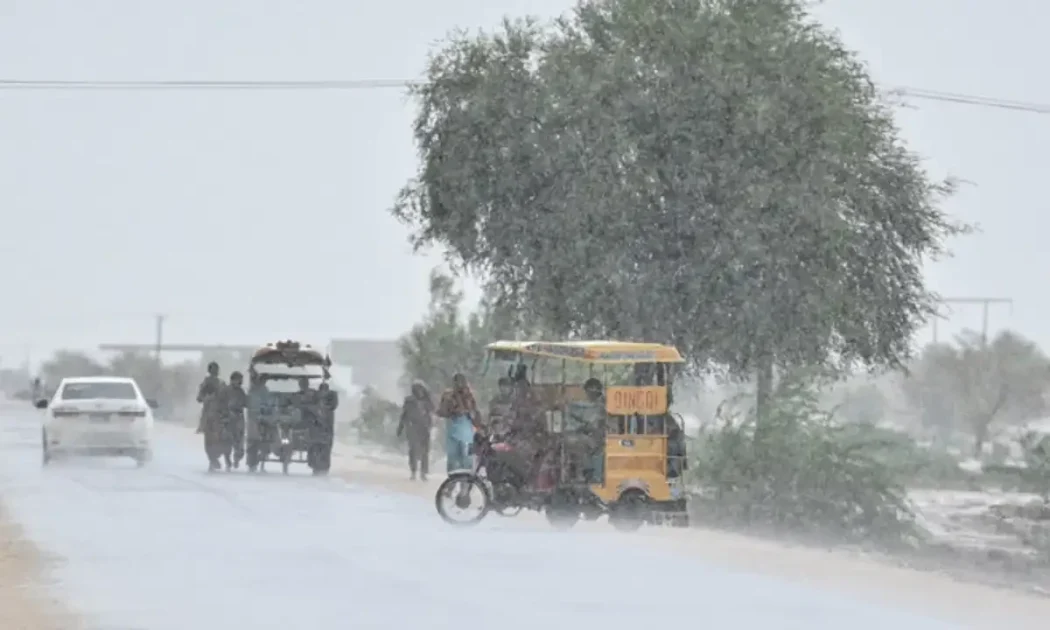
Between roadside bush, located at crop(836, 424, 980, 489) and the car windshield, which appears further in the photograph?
the car windshield

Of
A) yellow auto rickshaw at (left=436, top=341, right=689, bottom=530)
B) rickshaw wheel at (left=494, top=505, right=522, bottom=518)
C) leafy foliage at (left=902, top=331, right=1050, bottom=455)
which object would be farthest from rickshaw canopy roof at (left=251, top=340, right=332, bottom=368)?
leafy foliage at (left=902, top=331, right=1050, bottom=455)

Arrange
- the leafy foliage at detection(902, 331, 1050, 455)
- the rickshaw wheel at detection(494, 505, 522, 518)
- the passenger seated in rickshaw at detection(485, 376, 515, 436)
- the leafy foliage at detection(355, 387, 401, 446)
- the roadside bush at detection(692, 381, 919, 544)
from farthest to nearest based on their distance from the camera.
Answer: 1. the leafy foliage at detection(902, 331, 1050, 455)
2. the leafy foliage at detection(355, 387, 401, 446)
3. the roadside bush at detection(692, 381, 919, 544)
4. the passenger seated in rickshaw at detection(485, 376, 515, 436)
5. the rickshaw wheel at detection(494, 505, 522, 518)

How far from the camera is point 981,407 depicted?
119125mm

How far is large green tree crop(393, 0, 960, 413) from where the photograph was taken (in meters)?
39.8

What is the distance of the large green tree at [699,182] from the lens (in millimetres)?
39781

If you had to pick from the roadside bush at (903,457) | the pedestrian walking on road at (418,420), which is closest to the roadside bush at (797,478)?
the roadside bush at (903,457)

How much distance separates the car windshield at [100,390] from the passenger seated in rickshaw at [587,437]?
61.9 ft

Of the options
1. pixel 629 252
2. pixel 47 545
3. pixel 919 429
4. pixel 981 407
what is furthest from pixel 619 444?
pixel 919 429

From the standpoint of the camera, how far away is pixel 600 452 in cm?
2555

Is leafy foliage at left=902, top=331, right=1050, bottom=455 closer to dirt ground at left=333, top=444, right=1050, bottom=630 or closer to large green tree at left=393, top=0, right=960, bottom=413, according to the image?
large green tree at left=393, top=0, right=960, bottom=413

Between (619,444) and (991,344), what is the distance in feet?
330

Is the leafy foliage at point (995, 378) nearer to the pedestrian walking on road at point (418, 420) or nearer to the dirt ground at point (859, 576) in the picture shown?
the pedestrian walking on road at point (418, 420)

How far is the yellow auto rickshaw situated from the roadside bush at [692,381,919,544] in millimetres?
6560

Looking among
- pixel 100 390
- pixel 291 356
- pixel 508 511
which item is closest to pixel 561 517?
pixel 508 511
